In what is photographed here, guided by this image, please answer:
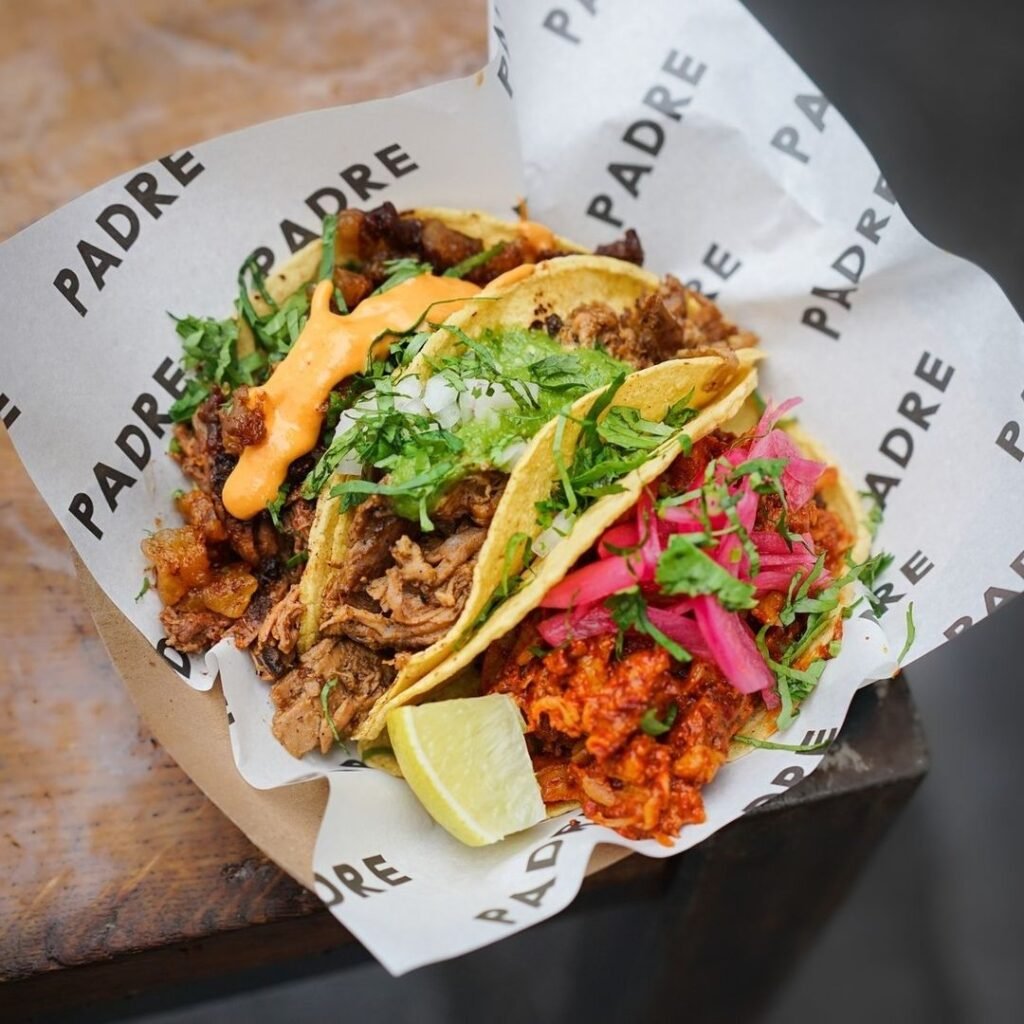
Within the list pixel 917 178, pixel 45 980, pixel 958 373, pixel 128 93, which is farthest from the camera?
pixel 917 178

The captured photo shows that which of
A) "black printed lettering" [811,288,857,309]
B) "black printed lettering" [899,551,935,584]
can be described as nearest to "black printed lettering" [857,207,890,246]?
"black printed lettering" [811,288,857,309]

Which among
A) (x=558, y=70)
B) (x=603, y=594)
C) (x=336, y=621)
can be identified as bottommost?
(x=336, y=621)

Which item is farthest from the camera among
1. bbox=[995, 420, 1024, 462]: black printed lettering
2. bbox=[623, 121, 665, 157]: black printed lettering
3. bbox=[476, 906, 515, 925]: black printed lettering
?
bbox=[623, 121, 665, 157]: black printed lettering

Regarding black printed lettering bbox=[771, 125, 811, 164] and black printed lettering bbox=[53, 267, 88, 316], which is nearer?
black printed lettering bbox=[53, 267, 88, 316]

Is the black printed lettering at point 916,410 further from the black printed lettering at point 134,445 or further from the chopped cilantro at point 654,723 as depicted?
the black printed lettering at point 134,445

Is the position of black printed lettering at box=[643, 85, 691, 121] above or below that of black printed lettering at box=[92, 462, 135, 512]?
above

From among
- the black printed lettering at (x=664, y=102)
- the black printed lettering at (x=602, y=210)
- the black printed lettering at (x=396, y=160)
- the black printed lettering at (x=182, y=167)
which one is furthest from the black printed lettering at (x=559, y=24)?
the black printed lettering at (x=182, y=167)

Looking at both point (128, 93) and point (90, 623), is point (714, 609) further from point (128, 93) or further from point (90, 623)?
point (128, 93)

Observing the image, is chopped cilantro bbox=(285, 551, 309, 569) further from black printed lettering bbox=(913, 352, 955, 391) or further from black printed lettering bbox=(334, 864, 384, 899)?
black printed lettering bbox=(913, 352, 955, 391)

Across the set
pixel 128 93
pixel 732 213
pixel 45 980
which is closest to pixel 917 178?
pixel 732 213
